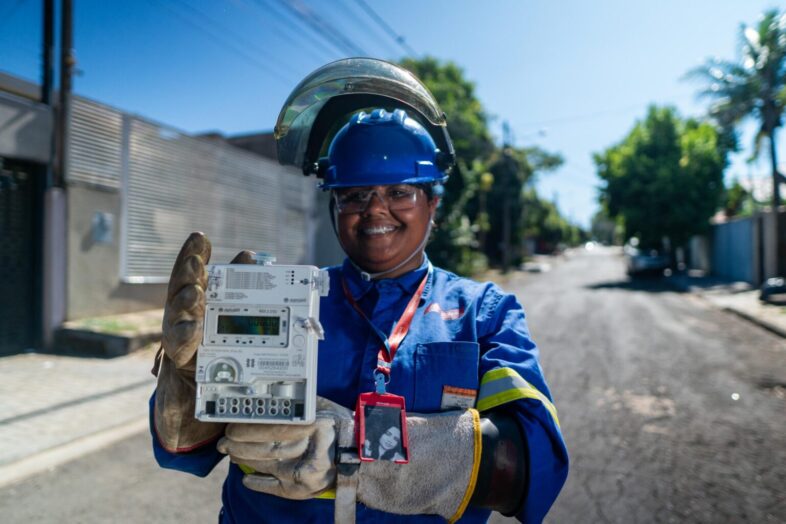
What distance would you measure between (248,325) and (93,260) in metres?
8.45

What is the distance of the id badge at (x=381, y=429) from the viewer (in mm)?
1109

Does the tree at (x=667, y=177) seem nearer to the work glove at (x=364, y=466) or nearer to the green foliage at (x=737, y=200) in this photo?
the green foliage at (x=737, y=200)

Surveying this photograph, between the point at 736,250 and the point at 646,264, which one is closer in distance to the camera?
the point at 736,250

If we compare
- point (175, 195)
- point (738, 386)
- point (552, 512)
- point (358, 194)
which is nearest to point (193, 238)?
point (358, 194)

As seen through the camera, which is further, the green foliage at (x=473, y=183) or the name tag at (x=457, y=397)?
the green foliage at (x=473, y=183)

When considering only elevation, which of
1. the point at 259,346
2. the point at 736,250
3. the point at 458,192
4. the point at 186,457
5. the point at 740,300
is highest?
the point at 458,192

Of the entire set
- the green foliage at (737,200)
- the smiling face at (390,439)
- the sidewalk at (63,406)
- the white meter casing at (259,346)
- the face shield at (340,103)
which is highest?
the green foliage at (737,200)

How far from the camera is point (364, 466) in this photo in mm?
1126

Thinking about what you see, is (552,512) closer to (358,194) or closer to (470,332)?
(470,332)

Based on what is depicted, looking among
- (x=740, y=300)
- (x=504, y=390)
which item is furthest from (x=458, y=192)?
(x=504, y=390)

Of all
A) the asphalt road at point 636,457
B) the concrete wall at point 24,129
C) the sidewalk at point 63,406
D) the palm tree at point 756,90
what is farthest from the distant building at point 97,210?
the palm tree at point 756,90

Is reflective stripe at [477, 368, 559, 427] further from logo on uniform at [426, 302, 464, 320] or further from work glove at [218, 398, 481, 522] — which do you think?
logo on uniform at [426, 302, 464, 320]

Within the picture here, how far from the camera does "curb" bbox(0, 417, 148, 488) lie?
12.5 ft

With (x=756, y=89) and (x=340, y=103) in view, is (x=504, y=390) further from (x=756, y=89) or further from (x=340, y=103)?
(x=756, y=89)
